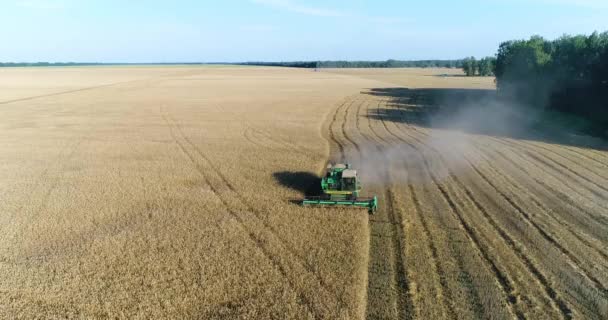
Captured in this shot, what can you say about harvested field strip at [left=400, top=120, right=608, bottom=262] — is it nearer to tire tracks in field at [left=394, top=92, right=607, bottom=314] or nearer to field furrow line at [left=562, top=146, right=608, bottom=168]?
tire tracks in field at [left=394, top=92, right=607, bottom=314]

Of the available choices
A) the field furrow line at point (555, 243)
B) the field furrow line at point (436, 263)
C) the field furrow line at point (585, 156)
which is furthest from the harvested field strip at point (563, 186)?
the field furrow line at point (436, 263)

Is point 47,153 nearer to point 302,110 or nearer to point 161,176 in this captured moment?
point 161,176

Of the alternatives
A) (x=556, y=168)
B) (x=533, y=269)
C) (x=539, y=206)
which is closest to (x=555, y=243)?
(x=533, y=269)

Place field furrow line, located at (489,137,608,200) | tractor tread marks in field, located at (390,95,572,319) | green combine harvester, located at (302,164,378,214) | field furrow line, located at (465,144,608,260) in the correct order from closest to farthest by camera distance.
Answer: tractor tread marks in field, located at (390,95,572,319) < field furrow line, located at (465,144,608,260) < green combine harvester, located at (302,164,378,214) < field furrow line, located at (489,137,608,200)

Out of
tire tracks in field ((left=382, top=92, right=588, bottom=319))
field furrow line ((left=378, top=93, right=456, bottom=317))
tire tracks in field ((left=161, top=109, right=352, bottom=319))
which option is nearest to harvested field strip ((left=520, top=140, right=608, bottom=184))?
tire tracks in field ((left=382, top=92, right=588, bottom=319))

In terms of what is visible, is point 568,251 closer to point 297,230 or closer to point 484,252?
point 484,252
